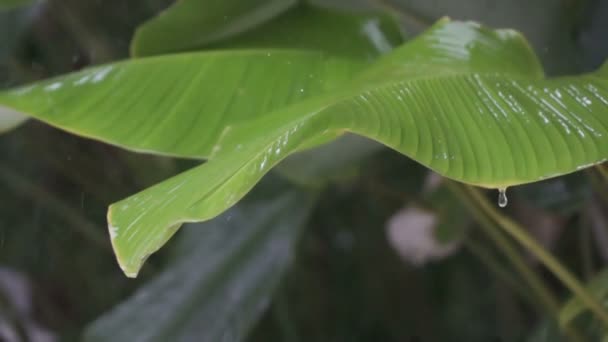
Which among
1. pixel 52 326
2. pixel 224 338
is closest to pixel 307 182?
pixel 224 338

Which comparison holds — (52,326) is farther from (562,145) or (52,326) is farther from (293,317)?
(562,145)

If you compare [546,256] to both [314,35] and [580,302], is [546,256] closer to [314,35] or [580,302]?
[580,302]

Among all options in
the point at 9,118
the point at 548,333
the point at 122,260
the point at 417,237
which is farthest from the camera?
the point at 417,237

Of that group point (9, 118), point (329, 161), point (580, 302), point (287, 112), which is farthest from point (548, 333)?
point (9, 118)

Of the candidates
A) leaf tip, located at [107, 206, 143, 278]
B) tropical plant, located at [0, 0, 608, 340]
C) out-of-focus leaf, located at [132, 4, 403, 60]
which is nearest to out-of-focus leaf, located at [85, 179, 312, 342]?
tropical plant, located at [0, 0, 608, 340]

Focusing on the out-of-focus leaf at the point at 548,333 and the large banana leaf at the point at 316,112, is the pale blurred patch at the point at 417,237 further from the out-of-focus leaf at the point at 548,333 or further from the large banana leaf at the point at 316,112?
the large banana leaf at the point at 316,112

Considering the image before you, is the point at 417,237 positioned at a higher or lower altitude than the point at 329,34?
lower
